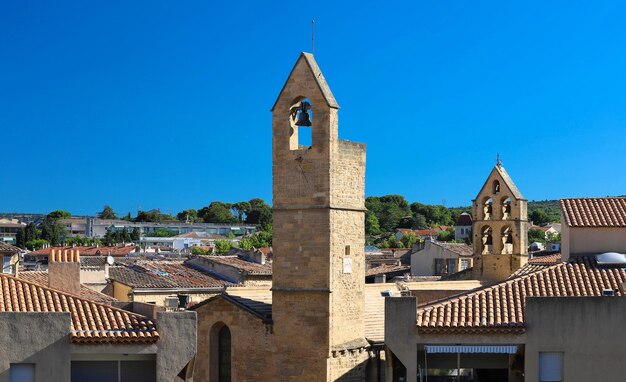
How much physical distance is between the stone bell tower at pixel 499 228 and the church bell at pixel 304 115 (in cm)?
1537

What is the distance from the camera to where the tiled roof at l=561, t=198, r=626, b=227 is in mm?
29484

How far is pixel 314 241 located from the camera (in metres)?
30.0

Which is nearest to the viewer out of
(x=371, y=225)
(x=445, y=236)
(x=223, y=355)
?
(x=223, y=355)

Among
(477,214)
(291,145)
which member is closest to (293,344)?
(291,145)

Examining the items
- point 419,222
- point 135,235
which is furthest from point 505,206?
point 419,222

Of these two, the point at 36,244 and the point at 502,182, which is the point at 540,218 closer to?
the point at 36,244

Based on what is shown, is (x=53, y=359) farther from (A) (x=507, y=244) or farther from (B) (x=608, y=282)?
(A) (x=507, y=244)

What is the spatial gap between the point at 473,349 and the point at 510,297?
7.47 ft

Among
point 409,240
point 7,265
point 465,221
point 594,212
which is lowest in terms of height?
point 409,240

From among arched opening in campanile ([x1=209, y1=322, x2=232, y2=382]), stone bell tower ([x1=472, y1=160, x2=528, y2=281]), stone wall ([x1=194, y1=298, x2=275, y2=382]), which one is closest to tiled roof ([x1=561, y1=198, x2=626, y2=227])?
stone wall ([x1=194, y1=298, x2=275, y2=382])

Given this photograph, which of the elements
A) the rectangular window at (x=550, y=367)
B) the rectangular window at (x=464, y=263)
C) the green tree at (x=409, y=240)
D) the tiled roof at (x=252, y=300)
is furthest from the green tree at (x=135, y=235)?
the rectangular window at (x=550, y=367)

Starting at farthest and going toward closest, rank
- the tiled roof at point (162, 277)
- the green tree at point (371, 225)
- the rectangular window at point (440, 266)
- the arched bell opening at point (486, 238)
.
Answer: the green tree at point (371, 225) < the rectangular window at point (440, 266) < the tiled roof at point (162, 277) < the arched bell opening at point (486, 238)

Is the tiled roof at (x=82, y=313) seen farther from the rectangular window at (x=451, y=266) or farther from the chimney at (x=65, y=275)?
the rectangular window at (x=451, y=266)

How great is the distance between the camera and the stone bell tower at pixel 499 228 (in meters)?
43.4
